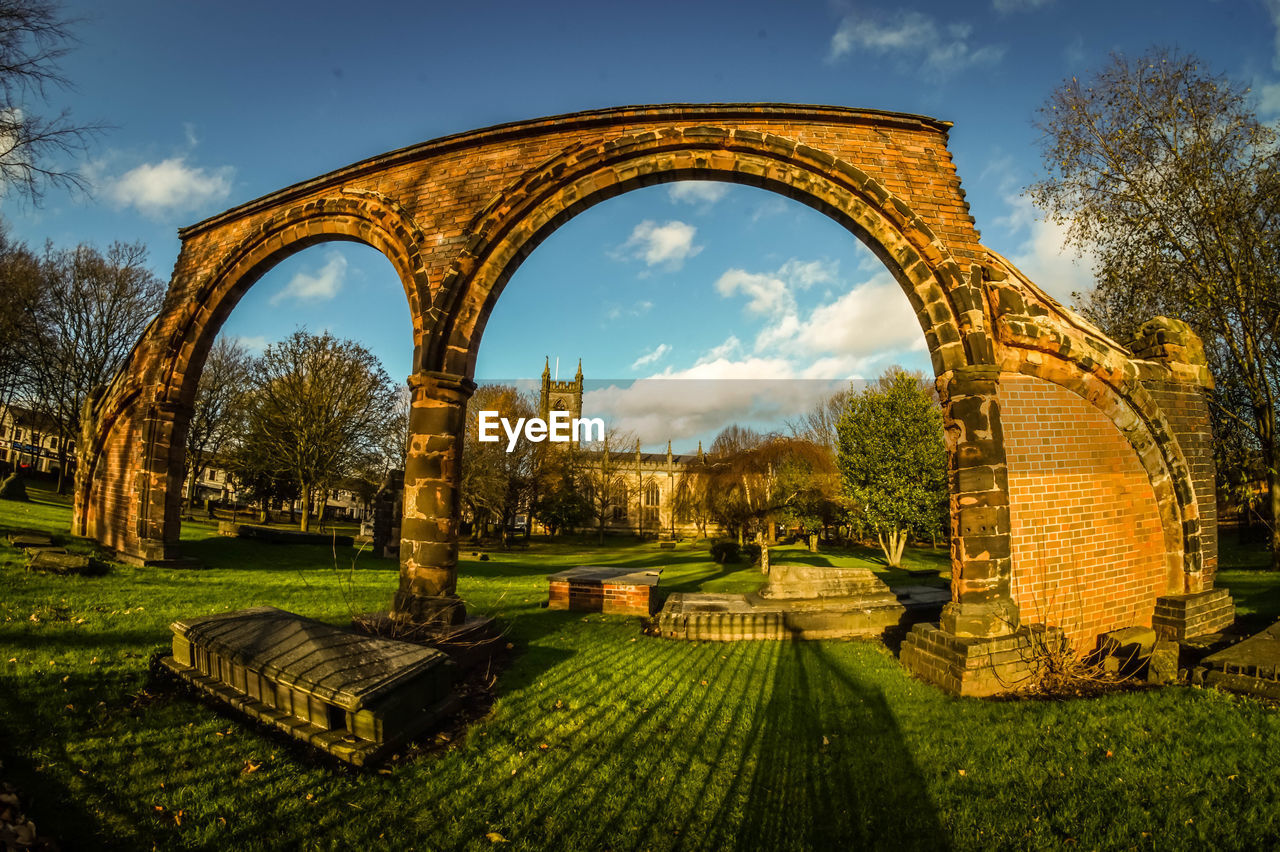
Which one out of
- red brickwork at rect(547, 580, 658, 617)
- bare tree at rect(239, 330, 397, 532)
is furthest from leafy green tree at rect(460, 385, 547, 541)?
red brickwork at rect(547, 580, 658, 617)

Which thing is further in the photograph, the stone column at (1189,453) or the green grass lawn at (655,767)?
the stone column at (1189,453)

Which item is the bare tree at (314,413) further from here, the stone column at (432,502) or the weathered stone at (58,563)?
the stone column at (432,502)

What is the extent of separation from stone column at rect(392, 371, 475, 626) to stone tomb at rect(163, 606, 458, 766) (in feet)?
4.79

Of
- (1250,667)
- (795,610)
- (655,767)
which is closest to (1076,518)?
(1250,667)

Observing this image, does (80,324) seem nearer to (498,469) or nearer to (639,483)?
(498,469)

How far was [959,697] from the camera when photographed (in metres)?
5.04

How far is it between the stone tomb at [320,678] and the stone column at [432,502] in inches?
57.5

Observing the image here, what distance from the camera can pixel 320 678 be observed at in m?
3.58

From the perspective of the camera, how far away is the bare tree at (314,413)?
22064mm

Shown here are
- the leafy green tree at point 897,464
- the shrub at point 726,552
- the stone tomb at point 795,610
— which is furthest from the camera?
the leafy green tree at point 897,464

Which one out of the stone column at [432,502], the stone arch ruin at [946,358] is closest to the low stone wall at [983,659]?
the stone arch ruin at [946,358]

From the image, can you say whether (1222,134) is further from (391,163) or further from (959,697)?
(391,163)

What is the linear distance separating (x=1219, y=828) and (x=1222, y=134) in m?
15.0

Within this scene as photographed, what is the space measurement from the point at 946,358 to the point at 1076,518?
2.44 metres
